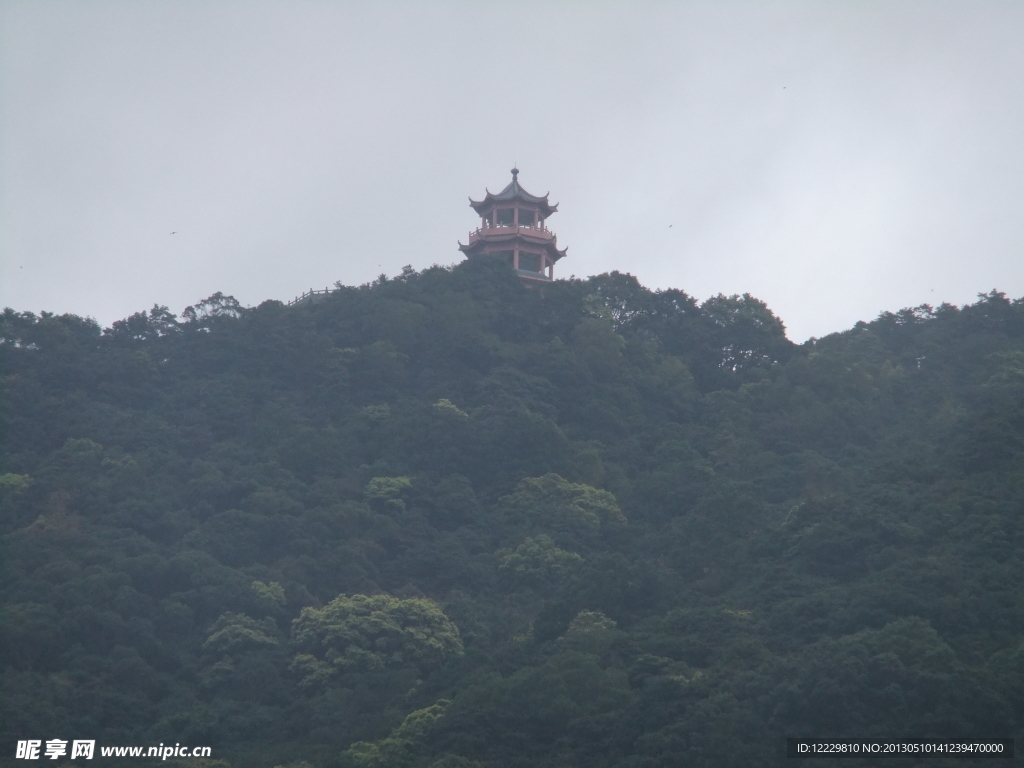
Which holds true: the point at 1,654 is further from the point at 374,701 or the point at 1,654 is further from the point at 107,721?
the point at 374,701

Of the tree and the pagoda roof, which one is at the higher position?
the pagoda roof

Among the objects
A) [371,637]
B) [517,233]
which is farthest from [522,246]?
[371,637]

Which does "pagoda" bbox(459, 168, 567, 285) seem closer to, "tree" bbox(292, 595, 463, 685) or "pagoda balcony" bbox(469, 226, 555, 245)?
"pagoda balcony" bbox(469, 226, 555, 245)

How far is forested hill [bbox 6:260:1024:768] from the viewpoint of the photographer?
2403 centimetres

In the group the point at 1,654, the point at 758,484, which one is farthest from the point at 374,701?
the point at 758,484

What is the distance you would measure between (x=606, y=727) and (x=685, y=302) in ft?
85.0

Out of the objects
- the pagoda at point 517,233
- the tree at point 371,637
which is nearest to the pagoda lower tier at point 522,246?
the pagoda at point 517,233

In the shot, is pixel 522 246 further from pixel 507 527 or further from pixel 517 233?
pixel 507 527

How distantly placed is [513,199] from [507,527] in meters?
20.5

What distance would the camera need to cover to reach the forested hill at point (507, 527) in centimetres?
2403

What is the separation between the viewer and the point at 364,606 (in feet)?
96.2

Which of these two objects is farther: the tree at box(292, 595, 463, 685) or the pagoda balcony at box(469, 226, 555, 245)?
the pagoda balcony at box(469, 226, 555, 245)

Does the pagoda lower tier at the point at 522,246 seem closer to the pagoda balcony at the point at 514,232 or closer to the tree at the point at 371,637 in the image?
the pagoda balcony at the point at 514,232

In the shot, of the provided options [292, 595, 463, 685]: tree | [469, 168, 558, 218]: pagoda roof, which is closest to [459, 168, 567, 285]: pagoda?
[469, 168, 558, 218]: pagoda roof
